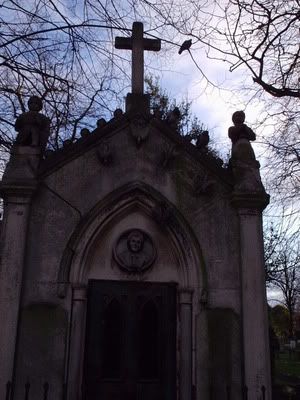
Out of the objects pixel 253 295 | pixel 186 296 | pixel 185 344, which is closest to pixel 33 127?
pixel 186 296

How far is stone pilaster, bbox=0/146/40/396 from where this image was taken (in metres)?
5.89

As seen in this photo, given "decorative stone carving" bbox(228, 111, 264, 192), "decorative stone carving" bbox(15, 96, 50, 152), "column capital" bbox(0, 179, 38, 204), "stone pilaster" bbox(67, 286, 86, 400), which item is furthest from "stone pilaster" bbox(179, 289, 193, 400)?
"decorative stone carving" bbox(15, 96, 50, 152)

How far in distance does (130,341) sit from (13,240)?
211cm

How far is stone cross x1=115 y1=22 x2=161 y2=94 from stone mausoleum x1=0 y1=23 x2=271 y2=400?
2.71ft

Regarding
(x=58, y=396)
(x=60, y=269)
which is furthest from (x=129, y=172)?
(x=58, y=396)

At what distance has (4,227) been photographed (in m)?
6.40

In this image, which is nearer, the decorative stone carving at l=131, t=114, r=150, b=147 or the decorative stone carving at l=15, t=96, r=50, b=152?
the decorative stone carving at l=15, t=96, r=50, b=152

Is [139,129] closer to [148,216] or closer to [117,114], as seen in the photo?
[117,114]

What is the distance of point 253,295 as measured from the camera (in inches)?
252

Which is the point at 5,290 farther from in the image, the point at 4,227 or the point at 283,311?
the point at 283,311

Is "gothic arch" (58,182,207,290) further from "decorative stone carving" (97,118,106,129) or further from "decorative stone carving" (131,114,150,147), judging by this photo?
"decorative stone carving" (97,118,106,129)

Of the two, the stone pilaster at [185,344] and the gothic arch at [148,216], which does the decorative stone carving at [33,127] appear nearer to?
the gothic arch at [148,216]

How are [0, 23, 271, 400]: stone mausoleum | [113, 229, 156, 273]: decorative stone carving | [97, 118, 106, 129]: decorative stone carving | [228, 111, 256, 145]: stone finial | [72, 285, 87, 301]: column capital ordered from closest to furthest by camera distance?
[0, 23, 271, 400]: stone mausoleum, [72, 285, 87, 301]: column capital, [113, 229, 156, 273]: decorative stone carving, [97, 118, 106, 129]: decorative stone carving, [228, 111, 256, 145]: stone finial

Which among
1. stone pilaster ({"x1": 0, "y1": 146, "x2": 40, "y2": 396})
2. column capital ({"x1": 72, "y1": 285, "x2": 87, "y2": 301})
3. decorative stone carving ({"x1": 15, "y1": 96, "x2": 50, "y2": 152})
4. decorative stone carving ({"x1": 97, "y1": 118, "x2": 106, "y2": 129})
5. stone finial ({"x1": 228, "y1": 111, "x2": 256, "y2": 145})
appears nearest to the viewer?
stone pilaster ({"x1": 0, "y1": 146, "x2": 40, "y2": 396})
